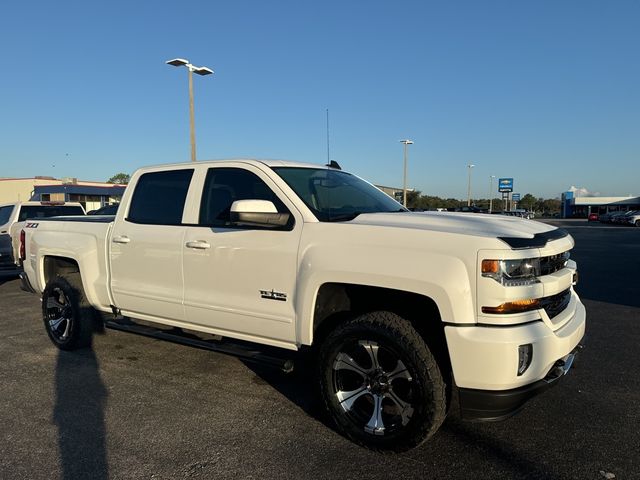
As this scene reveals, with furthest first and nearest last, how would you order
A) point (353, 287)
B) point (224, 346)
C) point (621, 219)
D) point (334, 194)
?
point (621, 219)
point (334, 194)
point (224, 346)
point (353, 287)

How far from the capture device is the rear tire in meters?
5.24

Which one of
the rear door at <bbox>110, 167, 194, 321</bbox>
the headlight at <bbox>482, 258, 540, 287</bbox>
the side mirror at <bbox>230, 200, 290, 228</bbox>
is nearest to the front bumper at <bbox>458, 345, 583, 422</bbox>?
the headlight at <bbox>482, 258, 540, 287</bbox>

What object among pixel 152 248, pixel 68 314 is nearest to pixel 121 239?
pixel 152 248

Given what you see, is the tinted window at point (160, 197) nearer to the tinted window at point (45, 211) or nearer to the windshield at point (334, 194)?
the windshield at point (334, 194)

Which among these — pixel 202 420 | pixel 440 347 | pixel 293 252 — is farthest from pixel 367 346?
pixel 202 420

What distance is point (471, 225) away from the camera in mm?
3234

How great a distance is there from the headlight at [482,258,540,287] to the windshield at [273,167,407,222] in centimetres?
117

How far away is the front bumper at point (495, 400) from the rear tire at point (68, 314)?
13.1 ft

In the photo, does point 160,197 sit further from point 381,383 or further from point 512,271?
point 512,271

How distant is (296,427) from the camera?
11.7 feet

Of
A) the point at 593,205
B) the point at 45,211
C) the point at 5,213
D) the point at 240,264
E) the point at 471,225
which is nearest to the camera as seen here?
the point at 471,225

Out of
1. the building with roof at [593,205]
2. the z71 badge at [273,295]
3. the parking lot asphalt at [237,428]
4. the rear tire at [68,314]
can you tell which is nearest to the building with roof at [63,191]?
the rear tire at [68,314]

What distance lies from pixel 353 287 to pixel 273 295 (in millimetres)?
613

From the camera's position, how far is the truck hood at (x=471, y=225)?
118 inches
